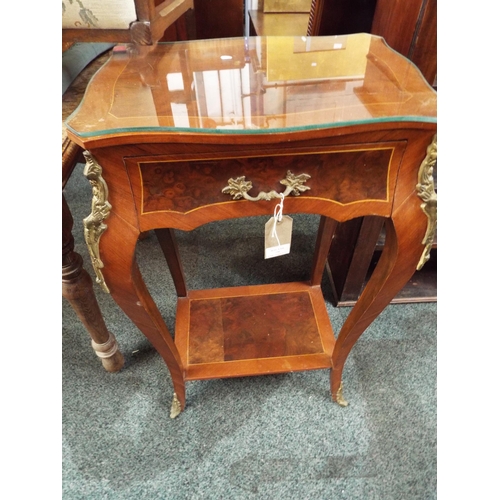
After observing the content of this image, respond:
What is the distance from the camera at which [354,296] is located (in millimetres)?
1078

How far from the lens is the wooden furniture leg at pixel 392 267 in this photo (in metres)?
0.54

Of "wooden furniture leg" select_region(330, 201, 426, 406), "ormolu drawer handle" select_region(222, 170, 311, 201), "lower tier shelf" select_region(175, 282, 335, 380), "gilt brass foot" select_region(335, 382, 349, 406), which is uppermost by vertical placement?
"ormolu drawer handle" select_region(222, 170, 311, 201)

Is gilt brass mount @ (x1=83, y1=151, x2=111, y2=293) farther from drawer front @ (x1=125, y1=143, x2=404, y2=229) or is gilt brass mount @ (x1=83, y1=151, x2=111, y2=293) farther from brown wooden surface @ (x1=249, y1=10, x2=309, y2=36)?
brown wooden surface @ (x1=249, y1=10, x2=309, y2=36)

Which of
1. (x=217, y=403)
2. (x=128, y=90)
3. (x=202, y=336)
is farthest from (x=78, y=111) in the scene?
(x=217, y=403)

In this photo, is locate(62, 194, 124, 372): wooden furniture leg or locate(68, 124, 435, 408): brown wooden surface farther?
locate(62, 194, 124, 372): wooden furniture leg

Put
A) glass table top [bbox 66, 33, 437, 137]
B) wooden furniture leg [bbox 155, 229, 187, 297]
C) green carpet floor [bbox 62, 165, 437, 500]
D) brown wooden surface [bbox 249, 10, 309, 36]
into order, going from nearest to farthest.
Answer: glass table top [bbox 66, 33, 437, 137] → green carpet floor [bbox 62, 165, 437, 500] → wooden furniture leg [bbox 155, 229, 187, 297] → brown wooden surface [bbox 249, 10, 309, 36]

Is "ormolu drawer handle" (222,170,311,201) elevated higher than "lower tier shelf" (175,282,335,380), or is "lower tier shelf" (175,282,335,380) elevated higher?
"ormolu drawer handle" (222,170,311,201)

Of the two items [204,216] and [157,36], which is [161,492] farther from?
[157,36]

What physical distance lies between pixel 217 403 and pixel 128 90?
691 millimetres

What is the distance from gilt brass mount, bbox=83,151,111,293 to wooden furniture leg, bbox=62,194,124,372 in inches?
7.8

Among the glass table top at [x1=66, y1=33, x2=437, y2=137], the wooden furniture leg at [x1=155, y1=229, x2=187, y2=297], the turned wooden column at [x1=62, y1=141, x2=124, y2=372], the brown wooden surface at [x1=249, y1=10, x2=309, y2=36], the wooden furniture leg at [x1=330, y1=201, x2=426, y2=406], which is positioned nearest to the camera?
the glass table top at [x1=66, y1=33, x2=437, y2=137]

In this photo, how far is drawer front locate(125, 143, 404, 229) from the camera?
47 centimetres

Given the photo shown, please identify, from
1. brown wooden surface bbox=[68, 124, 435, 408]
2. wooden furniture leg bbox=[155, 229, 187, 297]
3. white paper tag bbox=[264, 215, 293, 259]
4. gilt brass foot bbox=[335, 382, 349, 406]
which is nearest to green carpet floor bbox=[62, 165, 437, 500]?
gilt brass foot bbox=[335, 382, 349, 406]

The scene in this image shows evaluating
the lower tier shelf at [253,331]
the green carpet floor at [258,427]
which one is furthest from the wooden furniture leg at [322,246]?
the green carpet floor at [258,427]
